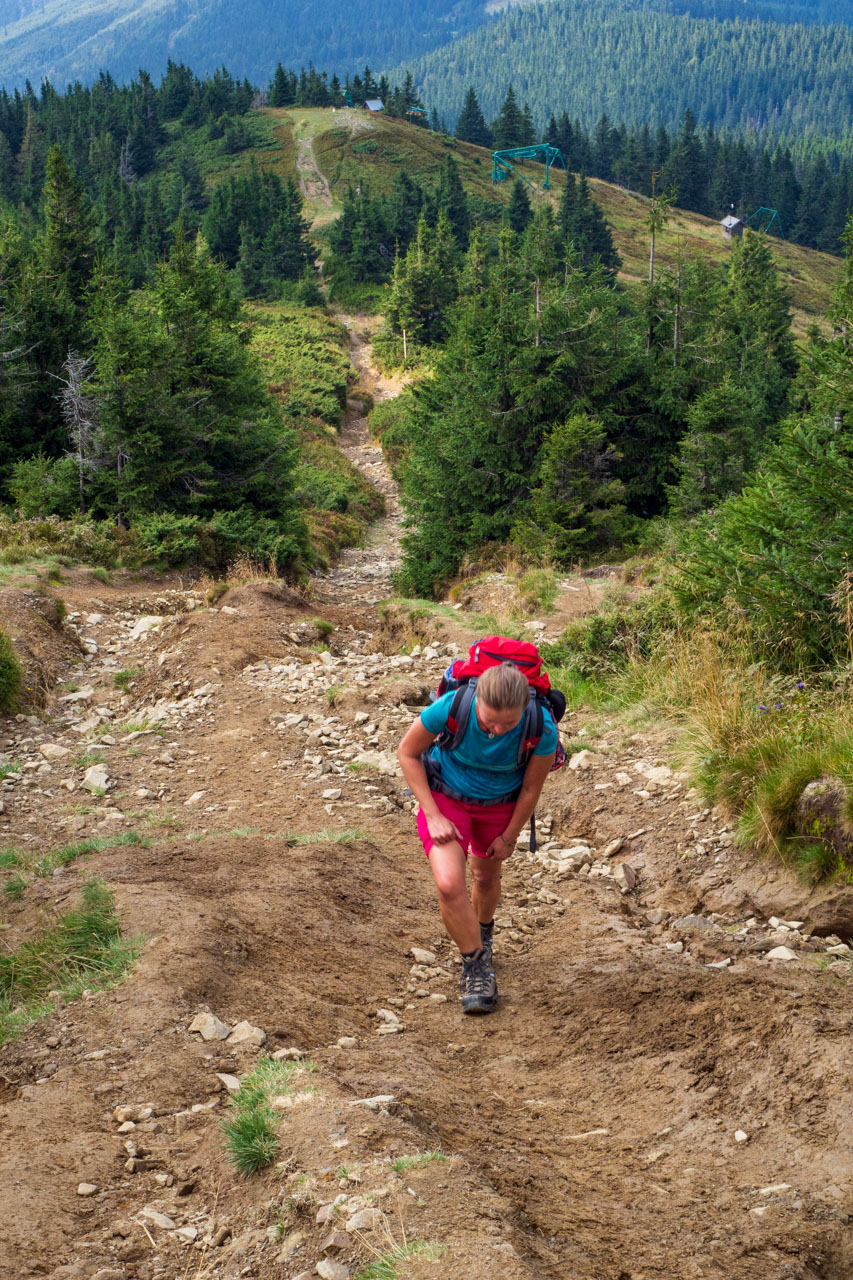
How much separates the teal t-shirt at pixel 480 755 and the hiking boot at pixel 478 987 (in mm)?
870

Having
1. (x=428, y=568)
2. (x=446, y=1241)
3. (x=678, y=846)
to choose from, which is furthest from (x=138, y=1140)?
(x=428, y=568)

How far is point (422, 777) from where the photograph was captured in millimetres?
4094

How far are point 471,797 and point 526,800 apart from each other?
0.26 metres

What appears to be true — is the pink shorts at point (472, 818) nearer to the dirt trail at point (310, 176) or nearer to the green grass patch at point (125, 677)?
the green grass patch at point (125, 677)

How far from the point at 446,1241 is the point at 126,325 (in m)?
19.3

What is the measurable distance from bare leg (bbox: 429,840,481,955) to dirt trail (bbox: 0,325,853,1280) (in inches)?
16.3

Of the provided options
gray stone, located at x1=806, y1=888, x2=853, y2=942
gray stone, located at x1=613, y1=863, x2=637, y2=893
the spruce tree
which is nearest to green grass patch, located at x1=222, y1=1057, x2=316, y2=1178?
gray stone, located at x1=806, y1=888, x2=853, y2=942

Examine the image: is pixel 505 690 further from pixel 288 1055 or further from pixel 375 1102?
pixel 288 1055

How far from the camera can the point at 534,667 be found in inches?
158

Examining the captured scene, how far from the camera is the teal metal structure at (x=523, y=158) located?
333 ft

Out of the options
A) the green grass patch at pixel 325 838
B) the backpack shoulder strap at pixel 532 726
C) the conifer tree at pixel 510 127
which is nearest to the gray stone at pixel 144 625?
the green grass patch at pixel 325 838

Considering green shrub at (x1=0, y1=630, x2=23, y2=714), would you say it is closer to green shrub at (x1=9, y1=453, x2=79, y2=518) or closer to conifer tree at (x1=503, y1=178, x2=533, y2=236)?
green shrub at (x1=9, y1=453, x2=79, y2=518)

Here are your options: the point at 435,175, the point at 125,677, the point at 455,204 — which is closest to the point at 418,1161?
the point at 125,677

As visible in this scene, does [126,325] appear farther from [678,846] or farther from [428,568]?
[678,846]
